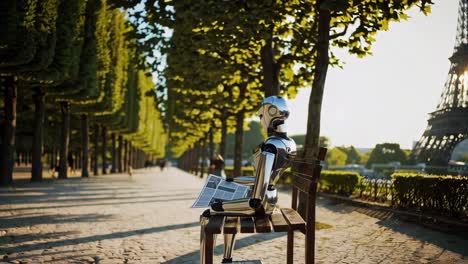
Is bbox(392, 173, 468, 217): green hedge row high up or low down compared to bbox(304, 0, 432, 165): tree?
down

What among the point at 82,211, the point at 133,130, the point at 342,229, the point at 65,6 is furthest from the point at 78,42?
the point at 133,130

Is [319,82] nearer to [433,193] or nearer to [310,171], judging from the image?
[433,193]

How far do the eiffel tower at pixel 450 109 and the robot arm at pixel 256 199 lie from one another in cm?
3504

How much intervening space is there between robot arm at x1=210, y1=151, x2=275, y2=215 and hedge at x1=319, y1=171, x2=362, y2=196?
13868mm

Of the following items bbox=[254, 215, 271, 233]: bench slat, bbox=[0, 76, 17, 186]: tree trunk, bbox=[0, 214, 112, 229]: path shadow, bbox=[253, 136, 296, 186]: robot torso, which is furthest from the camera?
bbox=[0, 76, 17, 186]: tree trunk

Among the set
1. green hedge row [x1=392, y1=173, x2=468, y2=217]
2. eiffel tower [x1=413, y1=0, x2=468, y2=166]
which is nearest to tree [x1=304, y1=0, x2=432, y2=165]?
green hedge row [x1=392, y1=173, x2=468, y2=217]

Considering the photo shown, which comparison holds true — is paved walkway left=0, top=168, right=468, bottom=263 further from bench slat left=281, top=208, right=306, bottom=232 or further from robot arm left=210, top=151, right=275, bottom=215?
robot arm left=210, top=151, right=275, bottom=215

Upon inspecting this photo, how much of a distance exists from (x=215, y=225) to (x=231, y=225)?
0.70ft

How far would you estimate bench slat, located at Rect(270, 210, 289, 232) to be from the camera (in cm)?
343

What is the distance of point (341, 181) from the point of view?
60.0 feet

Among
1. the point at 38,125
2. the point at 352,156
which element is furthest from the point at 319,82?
the point at 352,156

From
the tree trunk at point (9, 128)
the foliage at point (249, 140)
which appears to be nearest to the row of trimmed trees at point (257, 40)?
the tree trunk at point (9, 128)

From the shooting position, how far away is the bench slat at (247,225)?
341 cm

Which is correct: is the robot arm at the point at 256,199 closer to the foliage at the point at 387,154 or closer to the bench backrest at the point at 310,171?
the bench backrest at the point at 310,171
